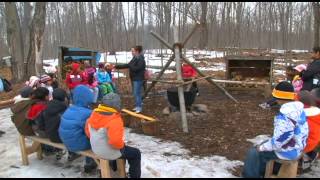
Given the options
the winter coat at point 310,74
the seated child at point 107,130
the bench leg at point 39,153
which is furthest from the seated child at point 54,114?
the winter coat at point 310,74

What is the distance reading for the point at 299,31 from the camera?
1806 inches

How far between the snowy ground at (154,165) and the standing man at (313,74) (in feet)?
8.87

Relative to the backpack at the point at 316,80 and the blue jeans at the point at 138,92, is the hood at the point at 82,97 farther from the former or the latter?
the backpack at the point at 316,80

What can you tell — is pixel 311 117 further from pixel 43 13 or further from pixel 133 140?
pixel 43 13

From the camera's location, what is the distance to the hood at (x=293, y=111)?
4.46m

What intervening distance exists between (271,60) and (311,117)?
23.8ft

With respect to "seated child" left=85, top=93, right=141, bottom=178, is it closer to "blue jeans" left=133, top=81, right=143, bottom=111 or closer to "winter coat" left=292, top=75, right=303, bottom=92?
"blue jeans" left=133, top=81, right=143, bottom=111

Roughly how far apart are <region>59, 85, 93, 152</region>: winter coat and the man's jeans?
1.94ft

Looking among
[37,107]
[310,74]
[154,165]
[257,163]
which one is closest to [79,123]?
[37,107]

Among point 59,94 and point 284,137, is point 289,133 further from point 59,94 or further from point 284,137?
point 59,94

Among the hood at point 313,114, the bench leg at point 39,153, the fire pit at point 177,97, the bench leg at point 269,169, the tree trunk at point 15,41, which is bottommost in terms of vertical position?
the bench leg at point 39,153

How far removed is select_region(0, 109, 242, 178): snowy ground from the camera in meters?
5.64

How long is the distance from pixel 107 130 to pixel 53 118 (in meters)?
1.37

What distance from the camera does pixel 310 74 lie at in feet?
25.0
